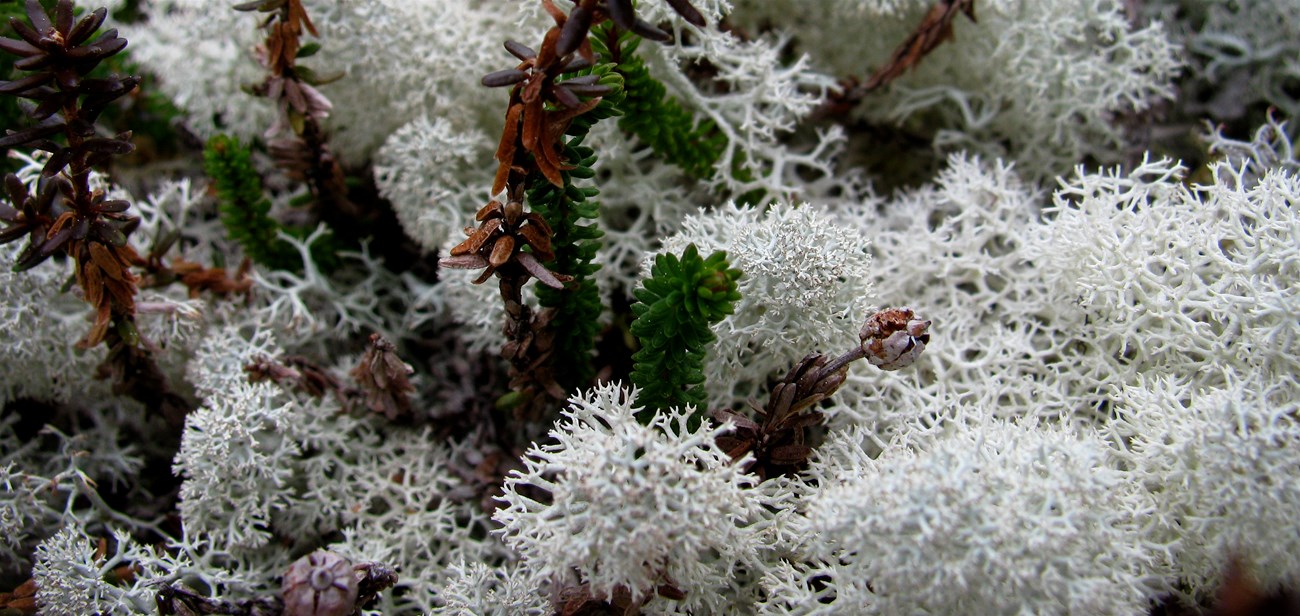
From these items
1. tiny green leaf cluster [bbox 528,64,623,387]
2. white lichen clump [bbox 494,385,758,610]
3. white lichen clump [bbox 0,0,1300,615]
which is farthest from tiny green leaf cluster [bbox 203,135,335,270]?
white lichen clump [bbox 494,385,758,610]

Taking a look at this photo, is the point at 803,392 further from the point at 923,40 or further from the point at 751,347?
the point at 923,40

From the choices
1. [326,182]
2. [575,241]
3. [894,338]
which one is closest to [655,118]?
[575,241]

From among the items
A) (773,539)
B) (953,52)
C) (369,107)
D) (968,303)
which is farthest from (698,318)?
(953,52)

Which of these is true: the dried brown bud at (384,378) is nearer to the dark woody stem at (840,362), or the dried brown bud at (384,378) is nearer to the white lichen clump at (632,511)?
the white lichen clump at (632,511)

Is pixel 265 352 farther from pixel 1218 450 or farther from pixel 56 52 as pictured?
pixel 1218 450

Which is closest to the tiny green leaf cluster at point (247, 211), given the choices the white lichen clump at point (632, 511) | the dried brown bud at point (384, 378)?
the dried brown bud at point (384, 378)

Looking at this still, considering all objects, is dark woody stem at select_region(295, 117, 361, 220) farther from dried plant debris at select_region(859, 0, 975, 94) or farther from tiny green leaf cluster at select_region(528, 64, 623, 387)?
dried plant debris at select_region(859, 0, 975, 94)
